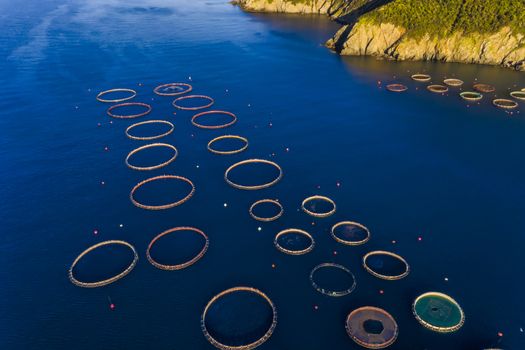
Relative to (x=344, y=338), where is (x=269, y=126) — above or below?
above

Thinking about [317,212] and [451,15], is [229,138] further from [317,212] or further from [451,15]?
[451,15]

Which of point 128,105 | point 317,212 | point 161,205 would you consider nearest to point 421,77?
point 317,212

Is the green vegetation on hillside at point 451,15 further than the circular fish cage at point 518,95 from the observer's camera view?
Yes

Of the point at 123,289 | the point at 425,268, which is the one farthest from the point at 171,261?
the point at 425,268

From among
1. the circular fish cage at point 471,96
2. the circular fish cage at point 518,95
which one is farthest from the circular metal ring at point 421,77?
the circular fish cage at point 518,95

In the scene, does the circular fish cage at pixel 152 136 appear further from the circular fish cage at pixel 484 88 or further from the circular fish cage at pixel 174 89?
the circular fish cage at pixel 484 88

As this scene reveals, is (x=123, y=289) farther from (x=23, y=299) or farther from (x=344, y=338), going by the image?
(x=344, y=338)

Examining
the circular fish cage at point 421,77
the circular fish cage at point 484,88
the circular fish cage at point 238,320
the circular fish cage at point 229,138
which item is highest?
the circular fish cage at point 421,77
